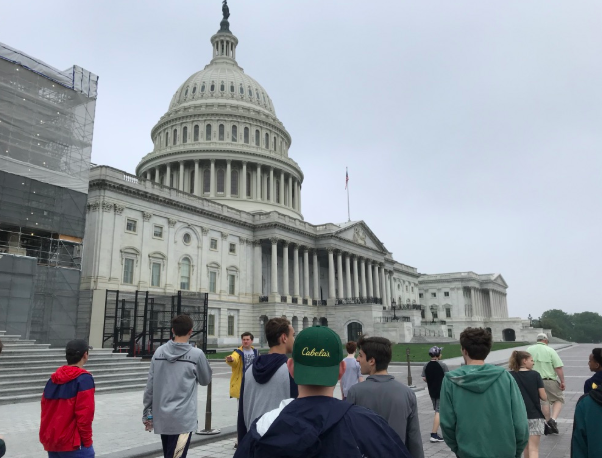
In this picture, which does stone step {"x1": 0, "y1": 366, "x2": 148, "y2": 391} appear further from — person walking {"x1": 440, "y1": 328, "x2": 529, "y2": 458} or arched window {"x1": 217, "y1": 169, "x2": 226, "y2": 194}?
arched window {"x1": 217, "y1": 169, "x2": 226, "y2": 194}

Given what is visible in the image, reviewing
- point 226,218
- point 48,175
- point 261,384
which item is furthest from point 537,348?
point 226,218

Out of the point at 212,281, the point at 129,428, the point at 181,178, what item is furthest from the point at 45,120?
the point at 181,178

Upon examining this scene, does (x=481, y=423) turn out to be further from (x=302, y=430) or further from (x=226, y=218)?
(x=226, y=218)

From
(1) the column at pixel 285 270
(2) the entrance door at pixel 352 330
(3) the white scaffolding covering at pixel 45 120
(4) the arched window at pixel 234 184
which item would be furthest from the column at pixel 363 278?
(3) the white scaffolding covering at pixel 45 120

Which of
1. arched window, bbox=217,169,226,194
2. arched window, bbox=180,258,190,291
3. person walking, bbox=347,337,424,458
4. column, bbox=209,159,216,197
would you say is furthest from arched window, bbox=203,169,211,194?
person walking, bbox=347,337,424,458

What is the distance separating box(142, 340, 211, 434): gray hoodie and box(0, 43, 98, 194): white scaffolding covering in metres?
26.7

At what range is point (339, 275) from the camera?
66312 mm

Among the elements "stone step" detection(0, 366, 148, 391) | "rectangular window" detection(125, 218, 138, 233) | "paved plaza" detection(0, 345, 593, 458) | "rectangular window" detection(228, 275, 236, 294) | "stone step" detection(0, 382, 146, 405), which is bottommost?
"paved plaza" detection(0, 345, 593, 458)

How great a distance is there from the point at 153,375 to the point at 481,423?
13.6 feet

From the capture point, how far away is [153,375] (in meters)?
6.32

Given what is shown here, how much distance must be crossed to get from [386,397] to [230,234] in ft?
173

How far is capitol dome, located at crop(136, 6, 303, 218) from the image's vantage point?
69.4 metres

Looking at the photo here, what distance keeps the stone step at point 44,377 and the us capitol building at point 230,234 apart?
15984 mm

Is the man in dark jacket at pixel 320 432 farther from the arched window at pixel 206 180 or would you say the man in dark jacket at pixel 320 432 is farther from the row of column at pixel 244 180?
the arched window at pixel 206 180
